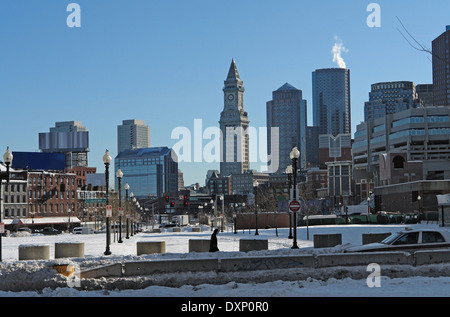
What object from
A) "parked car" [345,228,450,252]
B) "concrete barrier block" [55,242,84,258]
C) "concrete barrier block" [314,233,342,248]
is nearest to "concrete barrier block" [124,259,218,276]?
"parked car" [345,228,450,252]

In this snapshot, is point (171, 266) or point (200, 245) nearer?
point (171, 266)

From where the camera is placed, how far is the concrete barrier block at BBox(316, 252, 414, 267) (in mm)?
22359

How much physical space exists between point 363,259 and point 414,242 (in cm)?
285

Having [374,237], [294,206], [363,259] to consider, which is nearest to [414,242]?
[363,259]

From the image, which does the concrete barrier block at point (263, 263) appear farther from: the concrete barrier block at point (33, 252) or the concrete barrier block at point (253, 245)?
the concrete barrier block at point (33, 252)

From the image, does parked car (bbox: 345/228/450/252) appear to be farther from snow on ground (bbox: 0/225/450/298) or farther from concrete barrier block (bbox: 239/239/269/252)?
concrete barrier block (bbox: 239/239/269/252)

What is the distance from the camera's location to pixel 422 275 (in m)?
21.0

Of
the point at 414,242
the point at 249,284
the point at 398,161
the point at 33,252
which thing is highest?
the point at 398,161

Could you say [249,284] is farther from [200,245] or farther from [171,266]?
[200,245]

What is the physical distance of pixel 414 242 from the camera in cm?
2430

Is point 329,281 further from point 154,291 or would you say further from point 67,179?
point 67,179
